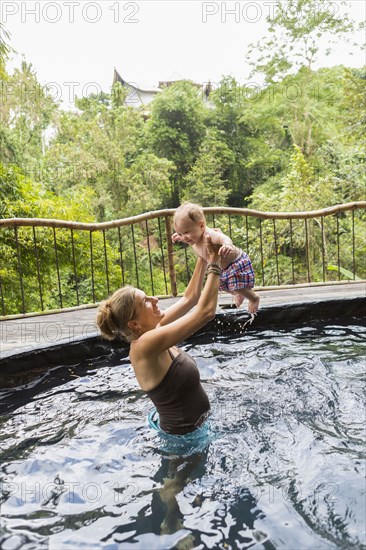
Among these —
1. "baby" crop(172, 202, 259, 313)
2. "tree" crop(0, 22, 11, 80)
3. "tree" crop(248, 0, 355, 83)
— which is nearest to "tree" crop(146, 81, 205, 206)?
"tree" crop(248, 0, 355, 83)

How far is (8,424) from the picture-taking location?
8.25 ft

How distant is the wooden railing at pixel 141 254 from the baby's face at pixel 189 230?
1.87 metres

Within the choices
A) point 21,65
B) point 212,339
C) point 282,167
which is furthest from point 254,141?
point 212,339

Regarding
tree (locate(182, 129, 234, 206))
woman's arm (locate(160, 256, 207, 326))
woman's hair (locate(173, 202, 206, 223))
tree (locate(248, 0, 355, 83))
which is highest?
tree (locate(248, 0, 355, 83))

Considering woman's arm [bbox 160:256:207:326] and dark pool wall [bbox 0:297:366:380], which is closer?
woman's arm [bbox 160:256:207:326]

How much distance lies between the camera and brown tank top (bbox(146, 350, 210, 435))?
1.95 meters

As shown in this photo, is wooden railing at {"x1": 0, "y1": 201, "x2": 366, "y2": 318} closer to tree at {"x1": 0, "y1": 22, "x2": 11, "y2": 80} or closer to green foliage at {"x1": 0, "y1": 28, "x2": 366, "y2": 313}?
green foliage at {"x1": 0, "y1": 28, "x2": 366, "y2": 313}

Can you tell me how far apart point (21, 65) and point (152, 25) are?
556 centimetres

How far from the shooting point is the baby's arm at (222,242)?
2000 millimetres

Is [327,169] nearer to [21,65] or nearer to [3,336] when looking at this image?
[21,65]

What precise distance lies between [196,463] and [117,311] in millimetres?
770

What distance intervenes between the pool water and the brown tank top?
0.38 ft

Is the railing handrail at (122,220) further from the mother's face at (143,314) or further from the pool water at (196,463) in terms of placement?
the mother's face at (143,314)

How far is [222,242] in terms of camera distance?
2266 millimetres
